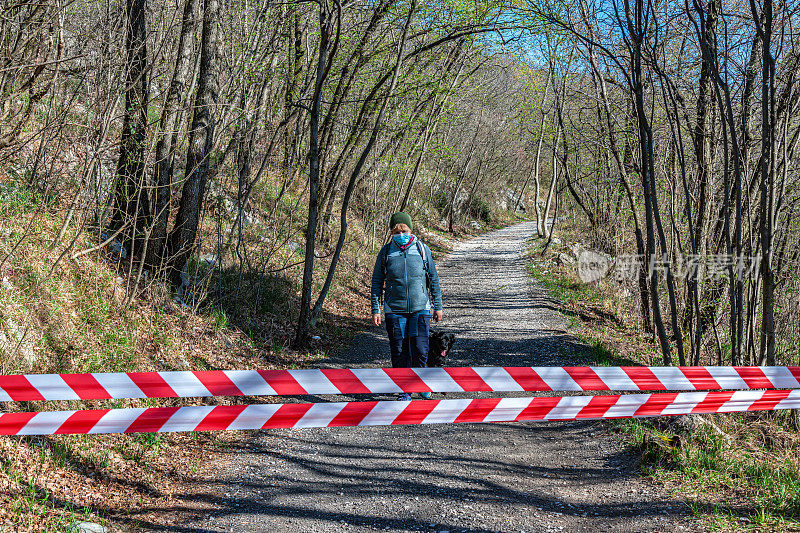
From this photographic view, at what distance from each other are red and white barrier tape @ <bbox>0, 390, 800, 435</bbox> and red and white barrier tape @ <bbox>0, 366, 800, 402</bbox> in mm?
95

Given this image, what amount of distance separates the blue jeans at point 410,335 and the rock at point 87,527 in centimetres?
318

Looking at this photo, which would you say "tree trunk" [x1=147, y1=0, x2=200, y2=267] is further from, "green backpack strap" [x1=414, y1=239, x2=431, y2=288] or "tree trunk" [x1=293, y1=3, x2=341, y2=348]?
"green backpack strap" [x1=414, y1=239, x2=431, y2=288]

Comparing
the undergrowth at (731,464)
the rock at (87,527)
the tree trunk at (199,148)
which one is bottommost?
the undergrowth at (731,464)

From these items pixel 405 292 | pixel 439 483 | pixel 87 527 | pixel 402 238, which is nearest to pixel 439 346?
pixel 405 292

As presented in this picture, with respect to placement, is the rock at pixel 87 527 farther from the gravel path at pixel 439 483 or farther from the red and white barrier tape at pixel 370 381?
the red and white barrier tape at pixel 370 381

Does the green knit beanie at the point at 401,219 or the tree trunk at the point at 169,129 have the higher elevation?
the tree trunk at the point at 169,129

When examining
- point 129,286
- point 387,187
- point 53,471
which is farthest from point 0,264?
point 387,187

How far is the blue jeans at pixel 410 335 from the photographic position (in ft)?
19.9

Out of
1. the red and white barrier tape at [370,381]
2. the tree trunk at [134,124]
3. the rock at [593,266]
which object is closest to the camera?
the red and white barrier tape at [370,381]

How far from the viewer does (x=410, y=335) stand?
20.1ft

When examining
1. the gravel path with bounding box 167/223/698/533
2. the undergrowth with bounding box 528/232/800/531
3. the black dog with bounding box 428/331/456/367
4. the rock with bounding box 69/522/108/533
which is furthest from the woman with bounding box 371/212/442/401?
the rock with bounding box 69/522/108/533

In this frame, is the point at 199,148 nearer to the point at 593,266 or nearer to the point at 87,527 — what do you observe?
the point at 87,527

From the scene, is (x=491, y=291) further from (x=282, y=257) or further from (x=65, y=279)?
(x=65, y=279)

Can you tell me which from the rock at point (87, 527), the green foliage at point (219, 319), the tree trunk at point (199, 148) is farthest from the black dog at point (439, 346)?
the rock at point (87, 527)
